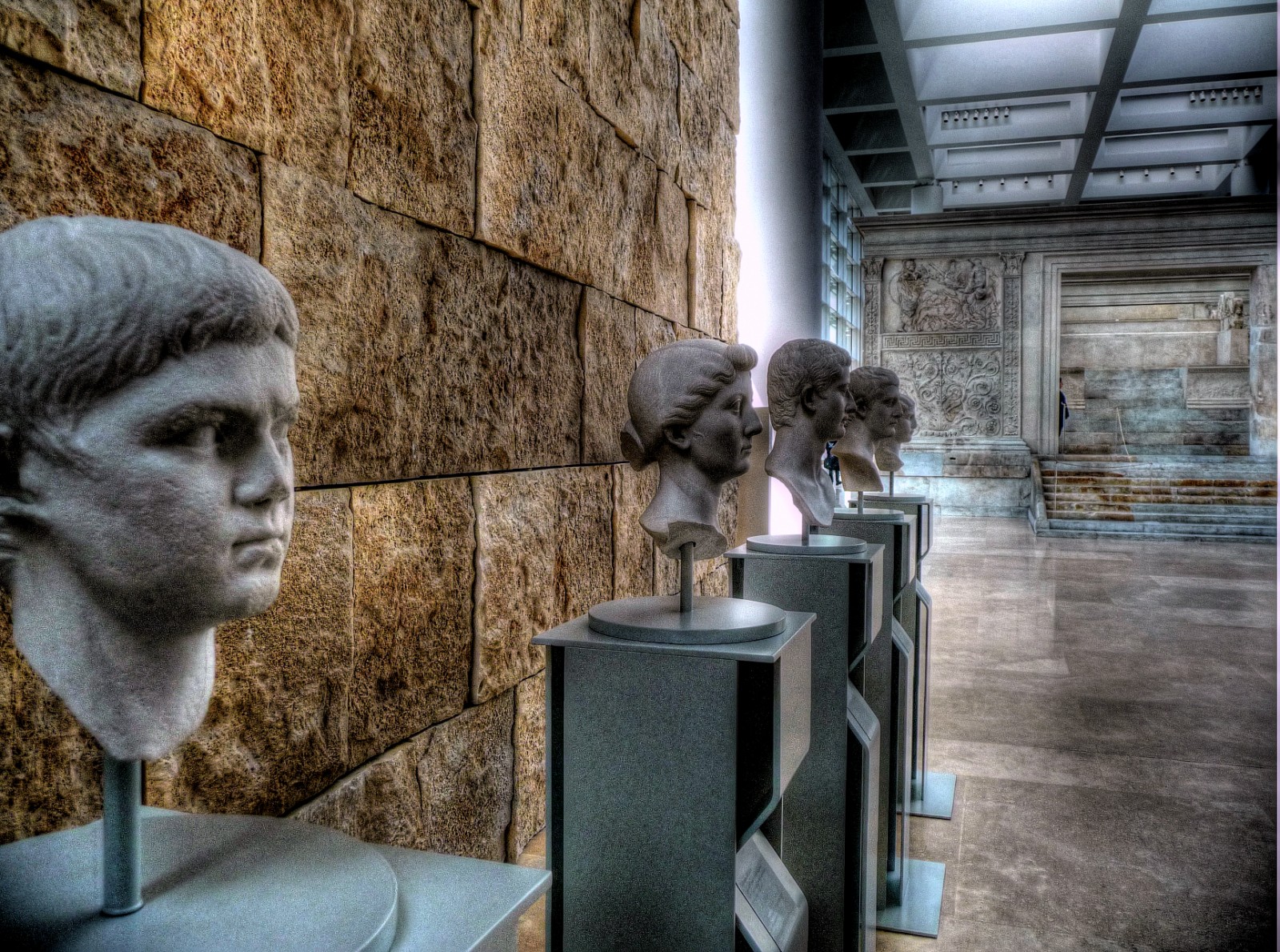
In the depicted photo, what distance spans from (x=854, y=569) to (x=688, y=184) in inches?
94.6

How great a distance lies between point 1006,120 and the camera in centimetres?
1302

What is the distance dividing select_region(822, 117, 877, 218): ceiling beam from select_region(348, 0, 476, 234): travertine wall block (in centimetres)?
1017

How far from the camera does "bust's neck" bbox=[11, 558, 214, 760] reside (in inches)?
34.4

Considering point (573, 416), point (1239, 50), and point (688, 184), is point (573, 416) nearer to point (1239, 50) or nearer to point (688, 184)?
point (688, 184)

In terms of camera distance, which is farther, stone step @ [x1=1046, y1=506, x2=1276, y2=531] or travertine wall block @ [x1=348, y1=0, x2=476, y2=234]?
stone step @ [x1=1046, y1=506, x2=1276, y2=531]

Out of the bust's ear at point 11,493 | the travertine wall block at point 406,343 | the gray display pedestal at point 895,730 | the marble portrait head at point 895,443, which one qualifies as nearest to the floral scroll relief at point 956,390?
the marble portrait head at point 895,443

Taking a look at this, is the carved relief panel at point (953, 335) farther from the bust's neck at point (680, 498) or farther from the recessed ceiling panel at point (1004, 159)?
the bust's neck at point (680, 498)

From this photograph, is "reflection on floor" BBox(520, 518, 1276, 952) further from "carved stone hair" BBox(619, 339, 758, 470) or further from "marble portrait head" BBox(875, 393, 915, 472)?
"carved stone hair" BBox(619, 339, 758, 470)

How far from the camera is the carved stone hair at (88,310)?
0.78 meters

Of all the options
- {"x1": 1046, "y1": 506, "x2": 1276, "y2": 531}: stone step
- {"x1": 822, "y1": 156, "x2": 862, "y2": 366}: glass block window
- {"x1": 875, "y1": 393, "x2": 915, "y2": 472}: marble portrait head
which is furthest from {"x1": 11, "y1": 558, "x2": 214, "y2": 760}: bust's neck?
{"x1": 1046, "y1": 506, "x2": 1276, "y2": 531}: stone step

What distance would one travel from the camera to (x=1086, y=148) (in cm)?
1320

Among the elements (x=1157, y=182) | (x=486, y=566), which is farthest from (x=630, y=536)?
(x=1157, y=182)

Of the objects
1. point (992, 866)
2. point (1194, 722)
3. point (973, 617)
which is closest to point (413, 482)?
point (992, 866)

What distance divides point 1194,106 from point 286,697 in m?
14.1
